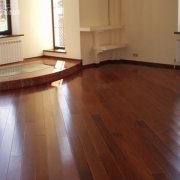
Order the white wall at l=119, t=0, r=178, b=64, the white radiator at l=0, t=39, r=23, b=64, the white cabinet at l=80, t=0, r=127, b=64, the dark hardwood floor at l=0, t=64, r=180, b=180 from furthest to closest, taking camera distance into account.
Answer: the white radiator at l=0, t=39, r=23, b=64 < the white cabinet at l=80, t=0, r=127, b=64 < the white wall at l=119, t=0, r=178, b=64 < the dark hardwood floor at l=0, t=64, r=180, b=180

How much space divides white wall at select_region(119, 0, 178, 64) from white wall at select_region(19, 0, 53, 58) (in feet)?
6.24

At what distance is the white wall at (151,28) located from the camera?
7855 millimetres

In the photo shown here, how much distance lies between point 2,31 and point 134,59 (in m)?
3.12

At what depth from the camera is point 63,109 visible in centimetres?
515

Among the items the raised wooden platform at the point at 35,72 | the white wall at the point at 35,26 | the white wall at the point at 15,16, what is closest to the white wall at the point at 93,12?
the raised wooden platform at the point at 35,72

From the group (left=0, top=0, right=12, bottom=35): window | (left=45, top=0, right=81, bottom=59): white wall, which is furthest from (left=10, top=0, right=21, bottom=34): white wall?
(left=45, top=0, right=81, bottom=59): white wall

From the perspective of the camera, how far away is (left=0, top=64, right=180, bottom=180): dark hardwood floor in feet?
10.6

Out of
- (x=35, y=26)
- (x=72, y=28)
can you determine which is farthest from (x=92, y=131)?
(x=35, y=26)

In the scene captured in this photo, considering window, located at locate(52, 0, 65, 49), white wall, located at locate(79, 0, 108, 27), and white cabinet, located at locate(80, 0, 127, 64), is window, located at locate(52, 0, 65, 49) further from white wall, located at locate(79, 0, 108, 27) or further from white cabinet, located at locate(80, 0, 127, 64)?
white cabinet, located at locate(80, 0, 127, 64)

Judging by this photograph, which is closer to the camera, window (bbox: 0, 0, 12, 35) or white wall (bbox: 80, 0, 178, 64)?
white wall (bbox: 80, 0, 178, 64)

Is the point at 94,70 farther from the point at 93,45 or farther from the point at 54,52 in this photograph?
the point at 54,52

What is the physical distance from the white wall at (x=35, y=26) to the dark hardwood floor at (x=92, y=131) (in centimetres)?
250

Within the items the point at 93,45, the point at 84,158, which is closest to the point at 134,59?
the point at 93,45

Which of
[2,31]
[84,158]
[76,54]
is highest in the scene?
[2,31]
